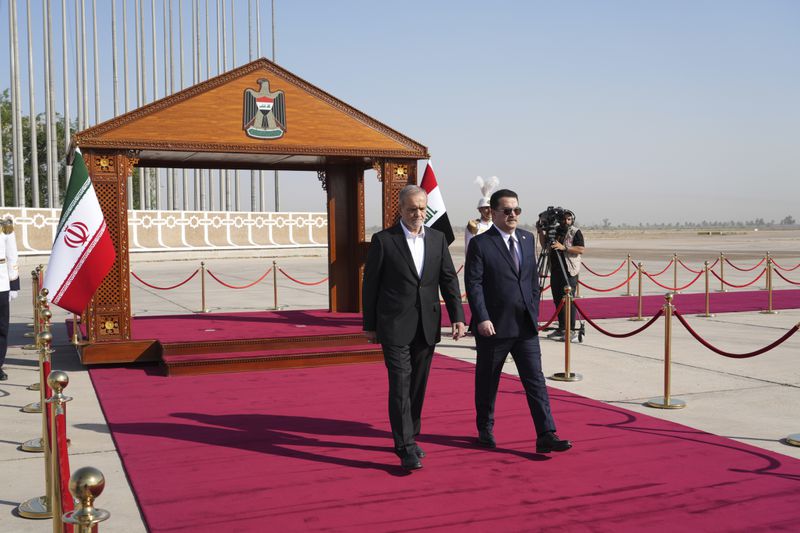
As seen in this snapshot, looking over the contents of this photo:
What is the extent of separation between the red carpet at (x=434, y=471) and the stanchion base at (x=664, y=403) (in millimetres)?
400

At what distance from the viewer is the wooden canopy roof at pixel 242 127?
9.63m

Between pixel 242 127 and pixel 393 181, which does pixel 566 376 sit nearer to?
pixel 393 181

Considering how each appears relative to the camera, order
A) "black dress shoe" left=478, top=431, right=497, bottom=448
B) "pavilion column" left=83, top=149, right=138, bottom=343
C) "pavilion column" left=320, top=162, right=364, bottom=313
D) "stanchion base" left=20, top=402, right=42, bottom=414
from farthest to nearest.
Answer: "pavilion column" left=320, top=162, right=364, bottom=313 < "pavilion column" left=83, top=149, right=138, bottom=343 < "stanchion base" left=20, top=402, right=42, bottom=414 < "black dress shoe" left=478, top=431, right=497, bottom=448

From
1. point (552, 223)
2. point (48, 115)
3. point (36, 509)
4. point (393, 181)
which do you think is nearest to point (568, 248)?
point (552, 223)

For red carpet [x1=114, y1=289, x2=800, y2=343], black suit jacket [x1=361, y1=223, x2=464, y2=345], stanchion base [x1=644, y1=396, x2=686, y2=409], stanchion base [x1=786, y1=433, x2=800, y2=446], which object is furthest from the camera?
red carpet [x1=114, y1=289, x2=800, y2=343]

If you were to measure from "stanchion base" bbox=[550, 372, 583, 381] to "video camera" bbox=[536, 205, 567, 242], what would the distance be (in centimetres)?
312

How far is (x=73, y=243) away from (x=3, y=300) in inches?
36.8

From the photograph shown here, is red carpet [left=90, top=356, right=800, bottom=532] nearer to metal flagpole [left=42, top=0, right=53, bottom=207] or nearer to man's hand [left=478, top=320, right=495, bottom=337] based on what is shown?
man's hand [left=478, top=320, right=495, bottom=337]

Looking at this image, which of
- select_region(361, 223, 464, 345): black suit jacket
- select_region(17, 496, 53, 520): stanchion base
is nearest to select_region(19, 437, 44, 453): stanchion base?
select_region(17, 496, 53, 520): stanchion base

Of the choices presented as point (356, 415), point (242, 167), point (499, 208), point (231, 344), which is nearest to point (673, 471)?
point (499, 208)

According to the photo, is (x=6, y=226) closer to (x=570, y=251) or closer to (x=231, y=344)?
(x=231, y=344)

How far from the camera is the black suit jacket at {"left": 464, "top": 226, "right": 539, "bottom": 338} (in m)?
5.59

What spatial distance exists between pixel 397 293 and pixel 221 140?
17.6ft

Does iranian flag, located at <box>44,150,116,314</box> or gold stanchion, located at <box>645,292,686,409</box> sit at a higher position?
iranian flag, located at <box>44,150,116,314</box>
